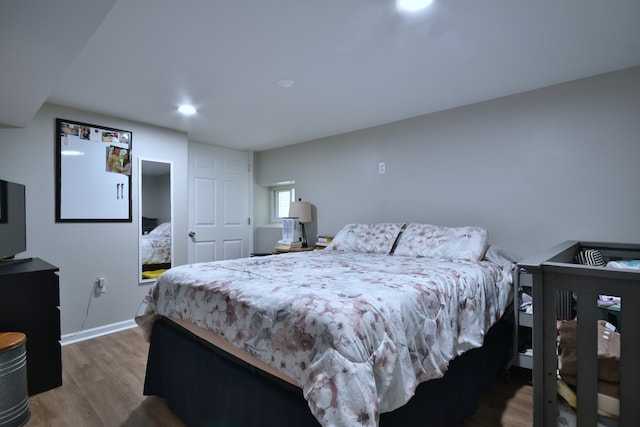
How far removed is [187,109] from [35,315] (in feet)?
6.67

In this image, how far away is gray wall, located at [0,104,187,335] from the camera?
273 cm

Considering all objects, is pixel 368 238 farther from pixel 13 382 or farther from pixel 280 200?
pixel 13 382

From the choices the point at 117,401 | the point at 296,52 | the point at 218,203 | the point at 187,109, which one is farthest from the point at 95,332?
the point at 296,52

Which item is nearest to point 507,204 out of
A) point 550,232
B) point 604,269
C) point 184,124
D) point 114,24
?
point 550,232

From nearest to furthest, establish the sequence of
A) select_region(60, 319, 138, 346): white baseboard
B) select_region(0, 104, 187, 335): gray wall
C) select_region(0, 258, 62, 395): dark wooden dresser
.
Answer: select_region(0, 258, 62, 395): dark wooden dresser → select_region(0, 104, 187, 335): gray wall → select_region(60, 319, 138, 346): white baseboard

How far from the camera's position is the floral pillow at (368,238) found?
308cm

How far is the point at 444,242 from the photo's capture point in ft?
8.77

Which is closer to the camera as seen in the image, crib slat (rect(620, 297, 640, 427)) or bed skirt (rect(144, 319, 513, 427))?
crib slat (rect(620, 297, 640, 427))

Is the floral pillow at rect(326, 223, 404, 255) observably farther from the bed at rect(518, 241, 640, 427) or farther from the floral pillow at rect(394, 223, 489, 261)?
the bed at rect(518, 241, 640, 427)

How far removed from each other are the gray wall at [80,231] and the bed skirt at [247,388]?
62.8 inches

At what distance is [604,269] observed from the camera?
1075 millimetres

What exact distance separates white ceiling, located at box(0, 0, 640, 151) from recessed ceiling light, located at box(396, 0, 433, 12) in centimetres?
4

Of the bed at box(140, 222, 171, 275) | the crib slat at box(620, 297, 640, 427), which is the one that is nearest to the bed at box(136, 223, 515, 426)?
the crib slat at box(620, 297, 640, 427)

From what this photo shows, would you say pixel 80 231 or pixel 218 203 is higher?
pixel 218 203
